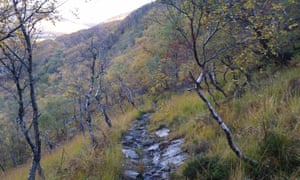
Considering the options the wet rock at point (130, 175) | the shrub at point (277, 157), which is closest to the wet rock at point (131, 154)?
the wet rock at point (130, 175)

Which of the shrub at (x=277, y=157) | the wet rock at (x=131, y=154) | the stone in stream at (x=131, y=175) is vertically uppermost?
the shrub at (x=277, y=157)

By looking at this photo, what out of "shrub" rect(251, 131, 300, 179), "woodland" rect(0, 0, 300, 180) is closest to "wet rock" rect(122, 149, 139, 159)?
"woodland" rect(0, 0, 300, 180)

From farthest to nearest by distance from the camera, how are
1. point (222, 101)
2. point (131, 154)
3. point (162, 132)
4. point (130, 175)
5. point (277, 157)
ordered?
1. point (162, 132)
2. point (222, 101)
3. point (131, 154)
4. point (130, 175)
5. point (277, 157)

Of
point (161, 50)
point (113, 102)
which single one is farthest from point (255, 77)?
point (113, 102)

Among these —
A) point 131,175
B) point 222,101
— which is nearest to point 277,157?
point 131,175

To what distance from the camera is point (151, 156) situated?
668 cm

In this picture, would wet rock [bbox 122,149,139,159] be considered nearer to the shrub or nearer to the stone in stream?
the stone in stream

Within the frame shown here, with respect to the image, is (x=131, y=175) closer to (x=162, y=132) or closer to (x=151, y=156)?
(x=151, y=156)

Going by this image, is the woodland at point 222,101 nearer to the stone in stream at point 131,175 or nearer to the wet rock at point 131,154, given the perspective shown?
the stone in stream at point 131,175

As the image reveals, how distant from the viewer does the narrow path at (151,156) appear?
17.0ft

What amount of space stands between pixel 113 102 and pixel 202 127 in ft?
67.3

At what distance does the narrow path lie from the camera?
519 centimetres

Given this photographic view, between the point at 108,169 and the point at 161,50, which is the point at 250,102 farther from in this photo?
the point at 161,50

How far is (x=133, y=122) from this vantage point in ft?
42.1
